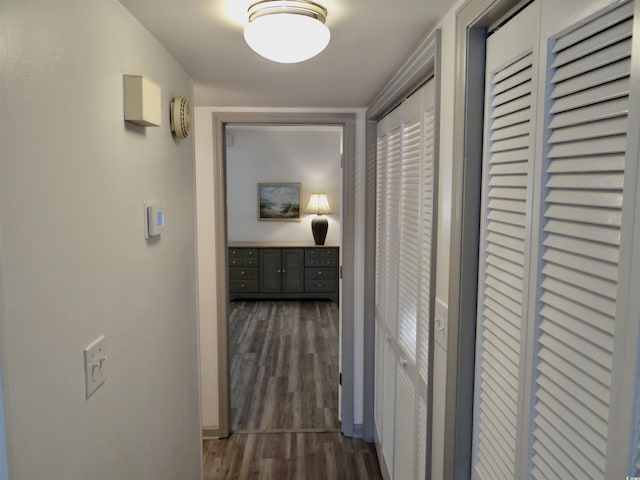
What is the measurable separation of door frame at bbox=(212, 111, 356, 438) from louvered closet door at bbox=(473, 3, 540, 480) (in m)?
1.67

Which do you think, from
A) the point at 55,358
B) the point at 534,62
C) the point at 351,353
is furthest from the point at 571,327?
the point at 351,353

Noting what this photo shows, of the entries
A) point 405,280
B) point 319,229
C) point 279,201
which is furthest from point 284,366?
point 279,201

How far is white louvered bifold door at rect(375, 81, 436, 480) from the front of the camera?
1.66m

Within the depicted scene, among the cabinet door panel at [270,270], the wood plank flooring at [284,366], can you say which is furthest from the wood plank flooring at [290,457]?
the cabinet door panel at [270,270]

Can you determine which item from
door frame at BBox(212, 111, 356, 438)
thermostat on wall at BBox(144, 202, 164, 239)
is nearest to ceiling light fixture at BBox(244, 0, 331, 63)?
thermostat on wall at BBox(144, 202, 164, 239)

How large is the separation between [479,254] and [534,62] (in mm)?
500

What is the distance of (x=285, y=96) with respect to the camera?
2432mm

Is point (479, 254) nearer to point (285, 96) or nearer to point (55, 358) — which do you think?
point (55, 358)

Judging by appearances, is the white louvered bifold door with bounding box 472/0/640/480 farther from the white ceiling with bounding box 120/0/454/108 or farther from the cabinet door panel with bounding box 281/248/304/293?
the cabinet door panel with bounding box 281/248/304/293

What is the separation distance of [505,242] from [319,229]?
503cm

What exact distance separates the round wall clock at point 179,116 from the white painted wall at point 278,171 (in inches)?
183

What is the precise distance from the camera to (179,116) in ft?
5.64

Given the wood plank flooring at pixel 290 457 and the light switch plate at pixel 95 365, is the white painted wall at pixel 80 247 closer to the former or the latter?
the light switch plate at pixel 95 365

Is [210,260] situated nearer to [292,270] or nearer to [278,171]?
[292,270]
